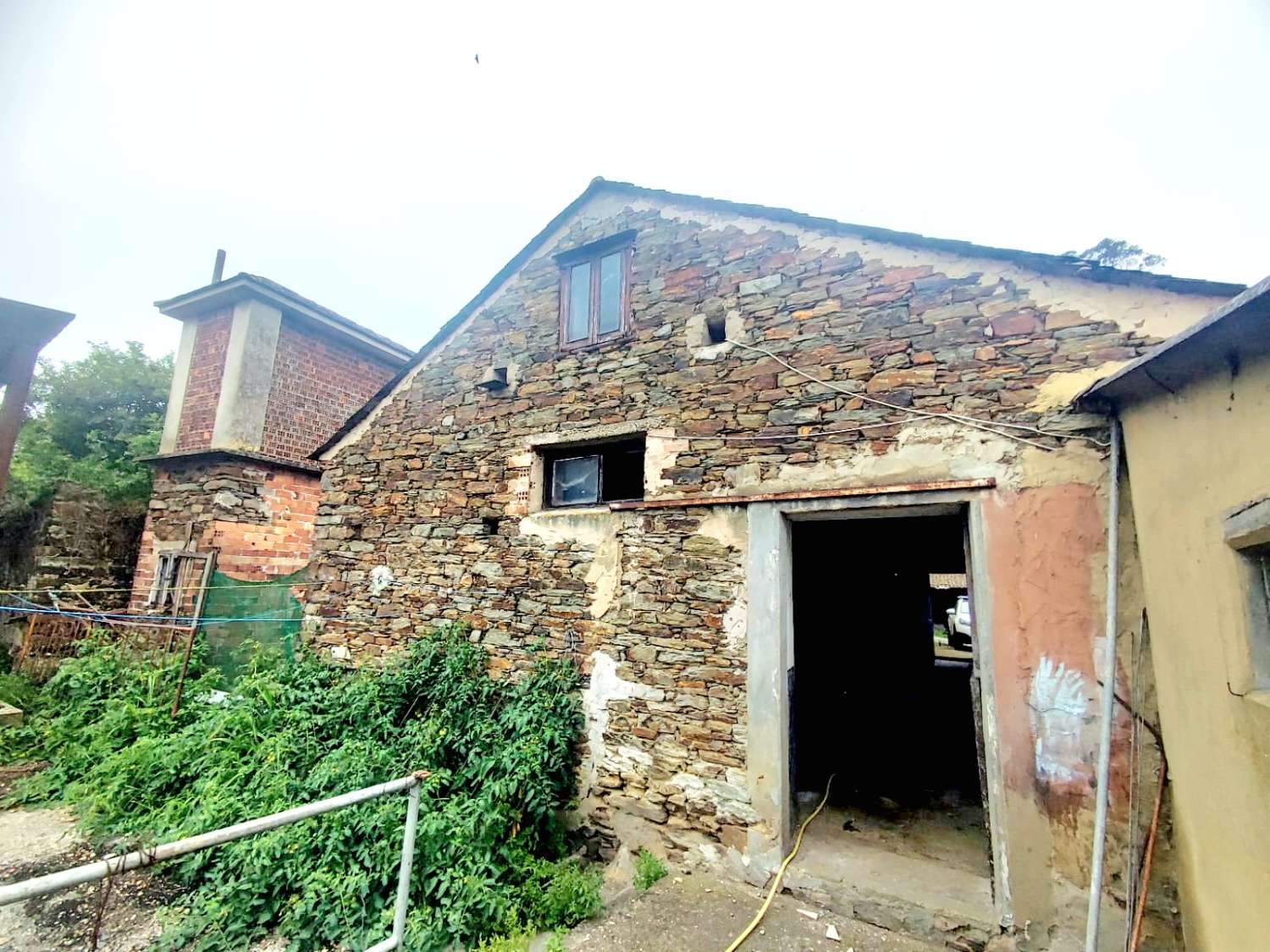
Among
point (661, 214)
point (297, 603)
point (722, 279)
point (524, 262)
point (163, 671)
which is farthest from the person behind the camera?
point (297, 603)

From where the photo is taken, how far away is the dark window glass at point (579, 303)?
6.04 metres

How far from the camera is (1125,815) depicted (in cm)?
320

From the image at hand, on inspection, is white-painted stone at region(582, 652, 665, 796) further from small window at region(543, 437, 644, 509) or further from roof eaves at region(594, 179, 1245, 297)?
roof eaves at region(594, 179, 1245, 297)

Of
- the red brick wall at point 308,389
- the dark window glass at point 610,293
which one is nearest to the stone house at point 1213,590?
the dark window glass at point 610,293

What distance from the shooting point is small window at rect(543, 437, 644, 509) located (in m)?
5.55

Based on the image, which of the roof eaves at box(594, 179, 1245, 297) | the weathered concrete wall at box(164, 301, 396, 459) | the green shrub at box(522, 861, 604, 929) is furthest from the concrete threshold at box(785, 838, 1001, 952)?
the weathered concrete wall at box(164, 301, 396, 459)

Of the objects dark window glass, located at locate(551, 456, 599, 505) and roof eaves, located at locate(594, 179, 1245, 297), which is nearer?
roof eaves, located at locate(594, 179, 1245, 297)

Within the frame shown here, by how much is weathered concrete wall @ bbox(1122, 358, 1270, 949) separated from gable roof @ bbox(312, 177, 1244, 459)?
113 centimetres

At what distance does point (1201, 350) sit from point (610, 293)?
4.72 m

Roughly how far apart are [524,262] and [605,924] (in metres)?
6.48

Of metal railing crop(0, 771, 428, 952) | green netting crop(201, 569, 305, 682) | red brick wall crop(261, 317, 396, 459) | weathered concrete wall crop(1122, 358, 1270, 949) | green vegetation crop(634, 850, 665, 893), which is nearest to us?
metal railing crop(0, 771, 428, 952)

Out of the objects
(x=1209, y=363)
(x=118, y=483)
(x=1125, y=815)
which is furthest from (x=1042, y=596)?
(x=118, y=483)

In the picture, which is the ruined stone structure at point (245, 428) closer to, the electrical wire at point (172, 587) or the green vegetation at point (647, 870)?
the electrical wire at point (172, 587)

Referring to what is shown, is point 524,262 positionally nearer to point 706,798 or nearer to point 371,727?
point 371,727
